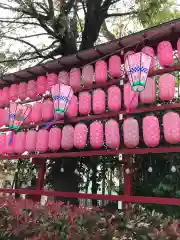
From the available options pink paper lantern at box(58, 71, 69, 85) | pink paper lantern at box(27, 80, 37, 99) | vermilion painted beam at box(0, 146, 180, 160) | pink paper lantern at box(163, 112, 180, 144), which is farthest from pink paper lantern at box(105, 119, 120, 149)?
pink paper lantern at box(27, 80, 37, 99)

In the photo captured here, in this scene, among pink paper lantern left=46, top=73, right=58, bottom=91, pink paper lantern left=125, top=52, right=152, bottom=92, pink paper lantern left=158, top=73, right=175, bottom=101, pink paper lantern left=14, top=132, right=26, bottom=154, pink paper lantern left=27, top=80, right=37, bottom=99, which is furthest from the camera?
pink paper lantern left=27, top=80, right=37, bottom=99

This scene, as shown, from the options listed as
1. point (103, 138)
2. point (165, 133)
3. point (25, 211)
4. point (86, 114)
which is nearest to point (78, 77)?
point (86, 114)

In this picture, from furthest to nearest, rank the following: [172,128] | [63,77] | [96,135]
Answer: [63,77] < [96,135] < [172,128]

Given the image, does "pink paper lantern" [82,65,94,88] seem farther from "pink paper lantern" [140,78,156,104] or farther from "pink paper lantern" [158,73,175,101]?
"pink paper lantern" [158,73,175,101]

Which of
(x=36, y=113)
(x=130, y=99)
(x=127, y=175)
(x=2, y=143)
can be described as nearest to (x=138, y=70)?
(x=130, y=99)

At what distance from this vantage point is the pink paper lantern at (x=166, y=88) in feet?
20.7

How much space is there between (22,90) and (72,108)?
2.83 metres

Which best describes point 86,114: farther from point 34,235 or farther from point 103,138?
point 34,235

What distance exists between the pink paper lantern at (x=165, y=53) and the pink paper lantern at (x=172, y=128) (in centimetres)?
142

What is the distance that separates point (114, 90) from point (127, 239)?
15.0ft

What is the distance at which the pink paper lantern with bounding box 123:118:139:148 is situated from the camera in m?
6.40

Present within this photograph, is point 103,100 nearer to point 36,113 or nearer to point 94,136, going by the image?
point 94,136

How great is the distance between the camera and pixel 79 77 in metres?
8.30

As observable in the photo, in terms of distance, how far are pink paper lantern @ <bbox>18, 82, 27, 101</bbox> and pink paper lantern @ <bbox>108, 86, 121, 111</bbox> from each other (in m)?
3.84
